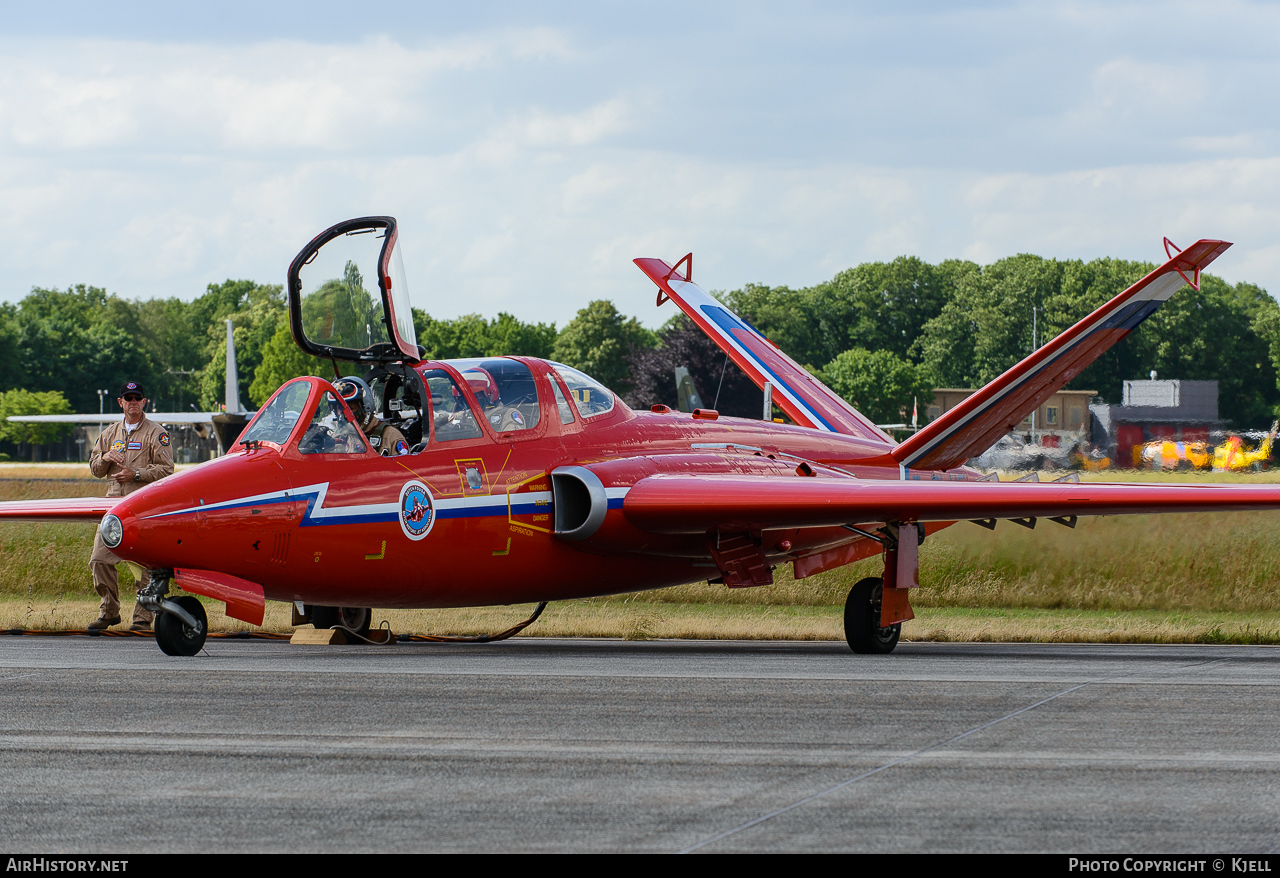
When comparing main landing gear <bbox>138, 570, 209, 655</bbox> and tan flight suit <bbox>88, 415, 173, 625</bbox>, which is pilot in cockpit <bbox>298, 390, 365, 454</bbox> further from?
tan flight suit <bbox>88, 415, 173, 625</bbox>

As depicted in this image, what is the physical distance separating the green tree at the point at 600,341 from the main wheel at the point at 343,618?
104 m

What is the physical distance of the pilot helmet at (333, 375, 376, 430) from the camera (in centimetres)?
1331

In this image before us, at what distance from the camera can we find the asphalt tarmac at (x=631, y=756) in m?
6.00

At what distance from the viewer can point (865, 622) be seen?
15.1 m

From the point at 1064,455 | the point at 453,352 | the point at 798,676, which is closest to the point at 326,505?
the point at 798,676

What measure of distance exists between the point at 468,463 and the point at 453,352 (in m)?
131

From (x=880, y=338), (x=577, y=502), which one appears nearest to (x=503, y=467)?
(x=577, y=502)

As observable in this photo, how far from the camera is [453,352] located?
469 feet

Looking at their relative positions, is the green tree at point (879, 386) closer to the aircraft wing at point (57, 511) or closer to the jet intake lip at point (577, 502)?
the jet intake lip at point (577, 502)

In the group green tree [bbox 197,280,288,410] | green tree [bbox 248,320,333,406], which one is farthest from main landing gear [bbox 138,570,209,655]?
green tree [bbox 197,280,288,410]

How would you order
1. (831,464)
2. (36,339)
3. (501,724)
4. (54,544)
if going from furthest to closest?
(36,339) → (54,544) → (831,464) → (501,724)

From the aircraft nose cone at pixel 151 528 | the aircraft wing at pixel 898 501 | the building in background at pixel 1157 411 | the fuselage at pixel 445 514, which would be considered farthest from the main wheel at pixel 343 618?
the building in background at pixel 1157 411

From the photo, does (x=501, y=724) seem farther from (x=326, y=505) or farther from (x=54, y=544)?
(x=54, y=544)

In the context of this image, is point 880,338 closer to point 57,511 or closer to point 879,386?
point 879,386
